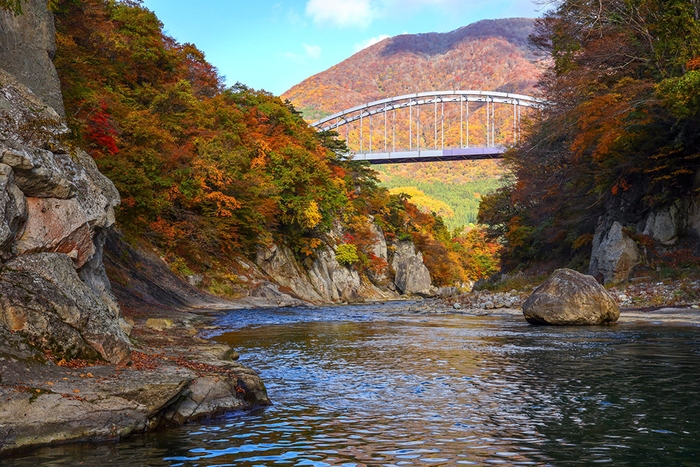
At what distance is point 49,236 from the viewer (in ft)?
31.8

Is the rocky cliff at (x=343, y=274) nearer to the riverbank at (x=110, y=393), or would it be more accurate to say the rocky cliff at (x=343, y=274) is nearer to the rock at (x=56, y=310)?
the riverbank at (x=110, y=393)

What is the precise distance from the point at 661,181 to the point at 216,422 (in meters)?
27.7

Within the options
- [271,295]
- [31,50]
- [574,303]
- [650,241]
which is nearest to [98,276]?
[31,50]

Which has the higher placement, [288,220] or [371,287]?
[288,220]

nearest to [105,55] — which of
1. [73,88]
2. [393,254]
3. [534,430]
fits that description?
[73,88]

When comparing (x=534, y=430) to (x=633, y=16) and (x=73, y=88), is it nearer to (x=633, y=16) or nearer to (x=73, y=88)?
(x=73, y=88)

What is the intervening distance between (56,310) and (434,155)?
3472 inches

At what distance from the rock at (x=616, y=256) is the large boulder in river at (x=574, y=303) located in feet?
29.3

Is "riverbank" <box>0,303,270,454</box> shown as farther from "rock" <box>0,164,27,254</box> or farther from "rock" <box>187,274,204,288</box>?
"rock" <box>187,274,204,288</box>

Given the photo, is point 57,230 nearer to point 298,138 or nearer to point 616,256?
point 616,256

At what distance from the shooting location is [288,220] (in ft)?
163

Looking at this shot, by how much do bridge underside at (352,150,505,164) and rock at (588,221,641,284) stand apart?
5888 centimetres

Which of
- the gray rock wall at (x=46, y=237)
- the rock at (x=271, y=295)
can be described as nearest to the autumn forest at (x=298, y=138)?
the gray rock wall at (x=46, y=237)

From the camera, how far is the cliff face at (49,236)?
27.8ft
